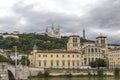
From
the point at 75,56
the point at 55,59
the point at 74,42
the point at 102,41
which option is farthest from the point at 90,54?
the point at 55,59

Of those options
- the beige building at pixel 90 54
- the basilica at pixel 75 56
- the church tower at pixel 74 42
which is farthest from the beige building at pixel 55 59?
the church tower at pixel 74 42

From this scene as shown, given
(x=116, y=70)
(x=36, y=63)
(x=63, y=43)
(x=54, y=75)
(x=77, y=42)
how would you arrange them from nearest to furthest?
(x=54, y=75) < (x=116, y=70) < (x=36, y=63) < (x=77, y=42) < (x=63, y=43)

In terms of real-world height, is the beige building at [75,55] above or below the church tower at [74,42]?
below

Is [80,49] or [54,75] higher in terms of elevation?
[80,49]

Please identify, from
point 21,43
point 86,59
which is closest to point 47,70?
point 86,59

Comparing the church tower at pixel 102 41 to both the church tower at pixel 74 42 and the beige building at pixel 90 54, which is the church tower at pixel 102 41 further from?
the beige building at pixel 90 54

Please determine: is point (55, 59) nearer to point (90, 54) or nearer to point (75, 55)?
Answer: point (75, 55)

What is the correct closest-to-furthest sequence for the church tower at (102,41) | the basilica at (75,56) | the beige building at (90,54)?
the basilica at (75,56) → the beige building at (90,54) → the church tower at (102,41)

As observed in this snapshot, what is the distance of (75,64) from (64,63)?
3.71 metres

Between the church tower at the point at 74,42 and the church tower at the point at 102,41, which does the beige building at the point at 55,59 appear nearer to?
the church tower at the point at 74,42

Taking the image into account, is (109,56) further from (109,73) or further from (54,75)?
(54,75)

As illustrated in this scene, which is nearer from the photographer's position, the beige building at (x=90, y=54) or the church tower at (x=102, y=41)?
the beige building at (x=90, y=54)

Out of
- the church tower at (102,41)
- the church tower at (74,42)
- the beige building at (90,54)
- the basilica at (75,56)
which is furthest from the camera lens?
the church tower at (102,41)

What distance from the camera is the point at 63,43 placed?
194m
